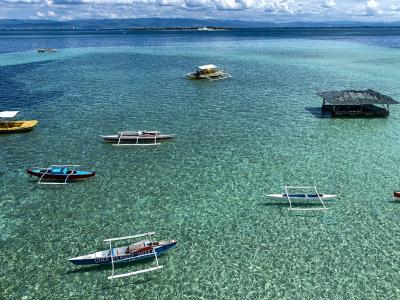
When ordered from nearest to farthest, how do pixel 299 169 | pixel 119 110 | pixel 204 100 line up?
pixel 299 169, pixel 119 110, pixel 204 100

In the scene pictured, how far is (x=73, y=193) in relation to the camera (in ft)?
93.9

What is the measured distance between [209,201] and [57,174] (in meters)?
14.5

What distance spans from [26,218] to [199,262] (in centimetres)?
1431

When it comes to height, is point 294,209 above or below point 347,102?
below

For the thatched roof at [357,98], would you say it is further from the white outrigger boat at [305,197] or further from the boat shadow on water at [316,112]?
the white outrigger boat at [305,197]

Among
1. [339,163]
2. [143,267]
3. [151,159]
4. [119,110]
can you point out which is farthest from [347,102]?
[143,267]

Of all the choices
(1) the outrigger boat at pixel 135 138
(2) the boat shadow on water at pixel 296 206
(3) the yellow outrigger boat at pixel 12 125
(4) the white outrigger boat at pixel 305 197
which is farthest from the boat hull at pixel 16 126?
(4) the white outrigger boat at pixel 305 197

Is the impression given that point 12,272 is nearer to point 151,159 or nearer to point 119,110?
point 151,159

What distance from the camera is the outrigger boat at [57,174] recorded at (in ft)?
98.3

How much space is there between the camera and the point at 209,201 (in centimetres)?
2734

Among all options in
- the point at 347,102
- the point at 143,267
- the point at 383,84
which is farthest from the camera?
the point at 383,84

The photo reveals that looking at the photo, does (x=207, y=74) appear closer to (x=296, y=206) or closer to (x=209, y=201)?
(x=209, y=201)

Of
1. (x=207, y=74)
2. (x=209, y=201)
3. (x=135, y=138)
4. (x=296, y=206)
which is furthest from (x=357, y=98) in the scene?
(x=207, y=74)

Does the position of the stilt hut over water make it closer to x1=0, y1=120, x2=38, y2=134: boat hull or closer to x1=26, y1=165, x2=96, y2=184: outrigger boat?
x1=26, y1=165, x2=96, y2=184: outrigger boat
